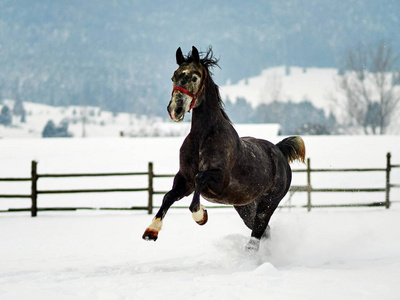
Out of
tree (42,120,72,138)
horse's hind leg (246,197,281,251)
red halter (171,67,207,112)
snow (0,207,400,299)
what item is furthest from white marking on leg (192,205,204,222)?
tree (42,120,72,138)

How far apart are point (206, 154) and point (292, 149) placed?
95.1 inches

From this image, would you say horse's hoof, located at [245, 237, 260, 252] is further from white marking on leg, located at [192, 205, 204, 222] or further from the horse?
white marking on leg, located at [192, 205, 204, 222]

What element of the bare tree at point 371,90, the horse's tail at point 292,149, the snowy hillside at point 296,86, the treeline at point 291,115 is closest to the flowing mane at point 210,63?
the horse's tail at point 292,149

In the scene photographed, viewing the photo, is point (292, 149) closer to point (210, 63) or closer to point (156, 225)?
point (210, 63)

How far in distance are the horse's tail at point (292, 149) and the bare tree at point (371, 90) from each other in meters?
44.6

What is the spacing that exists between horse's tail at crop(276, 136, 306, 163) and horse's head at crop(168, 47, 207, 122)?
227 cm

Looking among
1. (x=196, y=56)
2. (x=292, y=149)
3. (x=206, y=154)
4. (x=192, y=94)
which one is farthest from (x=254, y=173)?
(x=292, y=149)

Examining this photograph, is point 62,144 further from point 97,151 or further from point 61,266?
point 61,266

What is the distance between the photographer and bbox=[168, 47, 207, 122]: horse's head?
16.8ft

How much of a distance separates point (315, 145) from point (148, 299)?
28.7 metres

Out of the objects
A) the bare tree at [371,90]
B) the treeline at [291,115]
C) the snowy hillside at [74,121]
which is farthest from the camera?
the snowy hillside at [74,121]

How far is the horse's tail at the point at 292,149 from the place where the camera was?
7392mm

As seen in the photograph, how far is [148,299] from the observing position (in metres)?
4.23

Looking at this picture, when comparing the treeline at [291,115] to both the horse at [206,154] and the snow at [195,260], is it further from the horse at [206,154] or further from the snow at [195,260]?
the horse at [206,154]
